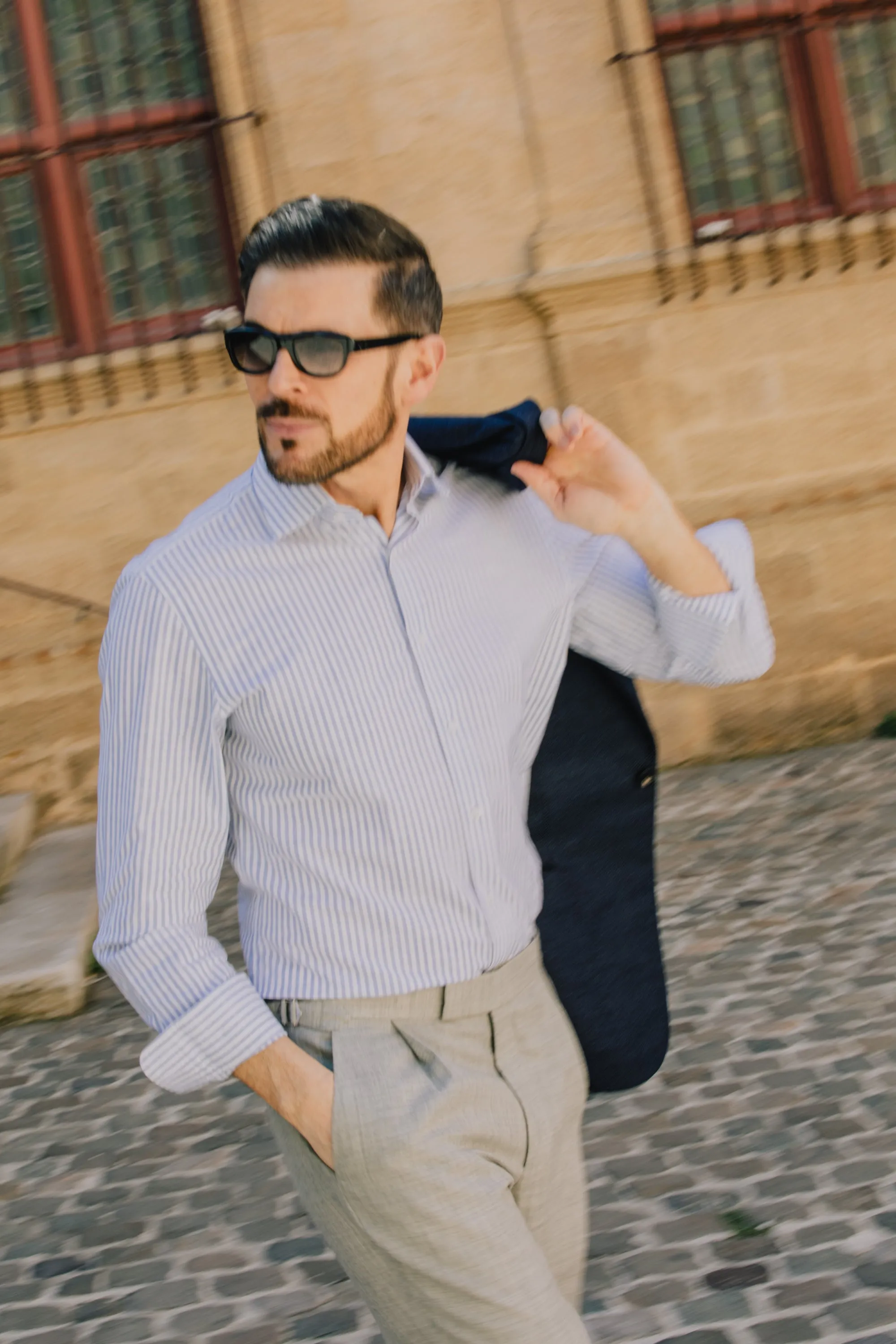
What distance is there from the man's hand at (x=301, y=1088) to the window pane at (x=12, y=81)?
7545 mm

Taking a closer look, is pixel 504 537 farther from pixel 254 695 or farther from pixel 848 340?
pixel 848 340

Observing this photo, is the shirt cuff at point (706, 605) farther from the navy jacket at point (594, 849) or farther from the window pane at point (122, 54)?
the window pane at point (122, 54)

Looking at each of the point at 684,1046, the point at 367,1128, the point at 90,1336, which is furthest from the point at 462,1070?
the point at 684,1046

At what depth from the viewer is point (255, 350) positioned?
191cm

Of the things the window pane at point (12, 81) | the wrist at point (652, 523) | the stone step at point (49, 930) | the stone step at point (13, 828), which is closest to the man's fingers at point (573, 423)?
the wrist at point (652, 523)

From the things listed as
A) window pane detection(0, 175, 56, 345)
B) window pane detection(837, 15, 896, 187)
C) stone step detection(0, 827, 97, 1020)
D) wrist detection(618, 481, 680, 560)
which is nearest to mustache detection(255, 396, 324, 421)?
wrist detection(618, 481, 680, 560)

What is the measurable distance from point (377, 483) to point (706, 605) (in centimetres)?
51

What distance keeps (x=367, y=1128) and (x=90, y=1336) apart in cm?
192

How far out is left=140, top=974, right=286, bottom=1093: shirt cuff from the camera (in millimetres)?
1756

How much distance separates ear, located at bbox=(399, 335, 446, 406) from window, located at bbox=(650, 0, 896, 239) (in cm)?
679

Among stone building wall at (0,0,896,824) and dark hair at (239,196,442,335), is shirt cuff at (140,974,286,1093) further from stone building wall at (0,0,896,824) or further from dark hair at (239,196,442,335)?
stone building wall at (0,0,896,824)

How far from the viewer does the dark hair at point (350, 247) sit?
1.89 m

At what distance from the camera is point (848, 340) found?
321 inches

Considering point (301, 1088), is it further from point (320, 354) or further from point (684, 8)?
point (684, 8)
